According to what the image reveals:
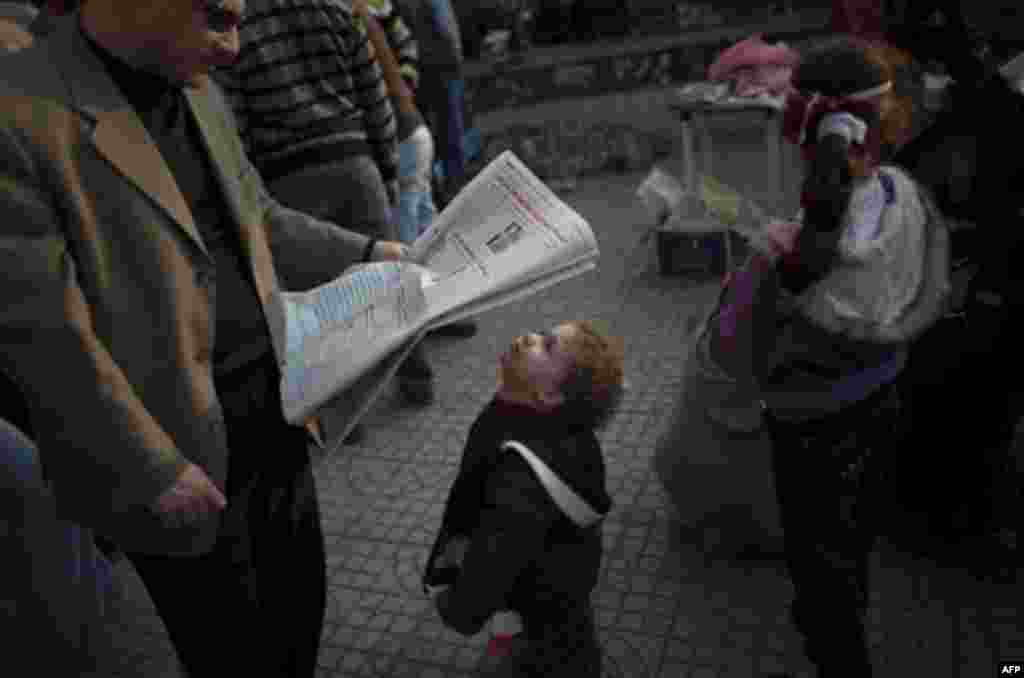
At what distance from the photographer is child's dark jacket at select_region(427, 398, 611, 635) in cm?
191

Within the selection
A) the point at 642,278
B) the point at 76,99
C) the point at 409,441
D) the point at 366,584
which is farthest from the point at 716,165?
the point at 76,99

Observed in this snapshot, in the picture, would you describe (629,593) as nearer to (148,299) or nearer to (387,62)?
(148,299)

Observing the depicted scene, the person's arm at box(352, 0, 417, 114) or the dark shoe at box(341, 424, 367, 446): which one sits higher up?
the person's arm at box(352, 0, 417, 114)

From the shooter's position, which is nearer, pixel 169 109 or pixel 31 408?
pixel 31 408

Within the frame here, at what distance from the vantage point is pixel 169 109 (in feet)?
5.27

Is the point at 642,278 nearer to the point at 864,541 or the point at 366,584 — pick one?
the point at 366,584

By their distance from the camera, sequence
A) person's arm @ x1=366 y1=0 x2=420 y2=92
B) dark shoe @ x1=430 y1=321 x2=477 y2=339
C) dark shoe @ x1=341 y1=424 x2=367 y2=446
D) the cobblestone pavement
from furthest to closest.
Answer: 1. dark shoe @ x1=430 y1=321 x2=477 y2=339
2. person's arm @ x1=366 y1=0 x2=420 y2=92
3. dark shoe @ x1=341 y1=424 x2=367 y2=446
4. the cobblestone pavement

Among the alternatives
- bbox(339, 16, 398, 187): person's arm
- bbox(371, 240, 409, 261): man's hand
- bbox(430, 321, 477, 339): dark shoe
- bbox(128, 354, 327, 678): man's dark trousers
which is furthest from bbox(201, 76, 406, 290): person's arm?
bbox(430, 321, 477, 339): dark shoe

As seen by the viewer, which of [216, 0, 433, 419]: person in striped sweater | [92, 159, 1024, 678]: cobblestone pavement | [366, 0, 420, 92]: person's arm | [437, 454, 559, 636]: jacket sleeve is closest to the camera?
[437, 454, 559, 636]: jacket sleeve

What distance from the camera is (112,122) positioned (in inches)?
56.2

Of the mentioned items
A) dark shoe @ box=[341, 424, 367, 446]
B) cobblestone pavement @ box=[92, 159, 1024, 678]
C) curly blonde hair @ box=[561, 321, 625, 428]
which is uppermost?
curly blonde hair @ box=[561, 321, 625, 428]

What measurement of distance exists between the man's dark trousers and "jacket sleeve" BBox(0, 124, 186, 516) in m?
0.27

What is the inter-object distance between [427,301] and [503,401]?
0.36m

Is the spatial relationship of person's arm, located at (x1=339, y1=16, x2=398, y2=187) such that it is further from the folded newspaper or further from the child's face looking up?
the child's face looking up
